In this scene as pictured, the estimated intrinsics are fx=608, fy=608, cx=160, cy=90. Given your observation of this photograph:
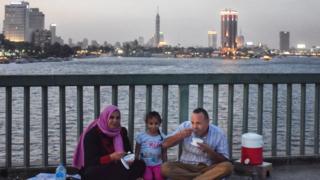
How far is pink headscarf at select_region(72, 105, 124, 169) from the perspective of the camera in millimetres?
6617

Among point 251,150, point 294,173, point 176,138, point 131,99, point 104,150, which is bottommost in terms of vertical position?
point 294,173

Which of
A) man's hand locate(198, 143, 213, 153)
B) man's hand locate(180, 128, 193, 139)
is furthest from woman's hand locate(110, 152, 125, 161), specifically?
man's hand locate(198, 143, 213, 153)

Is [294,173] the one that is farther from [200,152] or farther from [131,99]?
[131,99]

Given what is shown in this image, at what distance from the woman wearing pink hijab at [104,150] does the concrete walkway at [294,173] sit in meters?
1.74

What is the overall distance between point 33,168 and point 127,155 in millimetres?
1679

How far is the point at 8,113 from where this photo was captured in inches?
303

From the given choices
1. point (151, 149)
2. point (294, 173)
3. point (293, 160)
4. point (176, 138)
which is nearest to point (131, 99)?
point (151, 149)

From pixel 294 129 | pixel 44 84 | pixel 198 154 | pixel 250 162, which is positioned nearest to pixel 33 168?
pixel 44 84

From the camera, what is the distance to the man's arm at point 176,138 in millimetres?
6805

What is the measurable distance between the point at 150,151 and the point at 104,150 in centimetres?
63

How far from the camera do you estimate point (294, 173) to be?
8164mm

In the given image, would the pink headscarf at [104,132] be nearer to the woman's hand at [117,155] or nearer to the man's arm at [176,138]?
the woman's hand at [117,155]

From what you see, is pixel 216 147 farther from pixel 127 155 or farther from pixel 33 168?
pixel 33 168

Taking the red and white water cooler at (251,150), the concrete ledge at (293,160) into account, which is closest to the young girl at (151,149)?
the red and white water cooler at (251,150)
